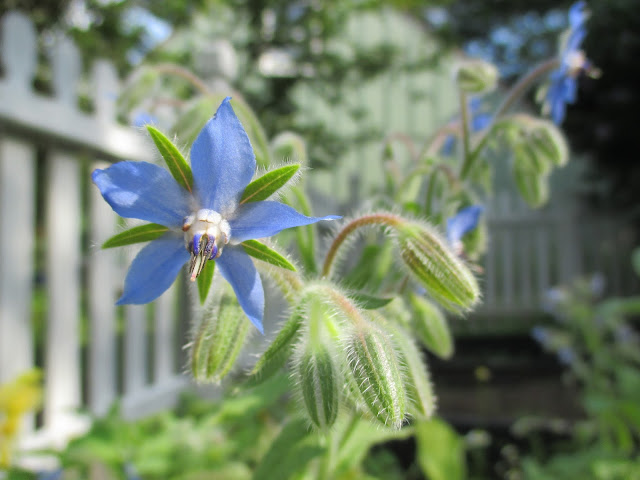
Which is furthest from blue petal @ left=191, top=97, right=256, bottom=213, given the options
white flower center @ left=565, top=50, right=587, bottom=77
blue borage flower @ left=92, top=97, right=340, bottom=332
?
white flower center @ left=565, top=50, right=587, bottom=77

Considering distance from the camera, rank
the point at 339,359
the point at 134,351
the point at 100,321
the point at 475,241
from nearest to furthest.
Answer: the point at 339,359
the point at 475,241
the point at 100,321
the point at 134,351

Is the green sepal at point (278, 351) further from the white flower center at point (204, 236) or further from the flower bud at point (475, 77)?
the flower bud at point (475, 77)

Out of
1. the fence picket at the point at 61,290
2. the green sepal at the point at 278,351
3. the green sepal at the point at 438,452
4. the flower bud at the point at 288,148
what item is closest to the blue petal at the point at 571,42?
the flower bud at the point at 288,148

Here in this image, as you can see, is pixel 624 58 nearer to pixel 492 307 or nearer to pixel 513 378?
pixel 513 378

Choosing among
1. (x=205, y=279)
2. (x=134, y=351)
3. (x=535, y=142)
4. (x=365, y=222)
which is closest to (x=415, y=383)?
(x=365, y=222)

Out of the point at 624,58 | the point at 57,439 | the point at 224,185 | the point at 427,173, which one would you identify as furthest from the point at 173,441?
the point at 624,58

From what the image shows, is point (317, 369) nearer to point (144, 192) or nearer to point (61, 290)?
point (144, 192)

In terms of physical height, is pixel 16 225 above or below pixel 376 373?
above
